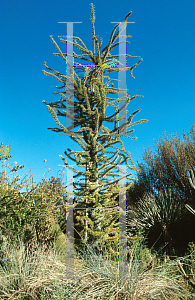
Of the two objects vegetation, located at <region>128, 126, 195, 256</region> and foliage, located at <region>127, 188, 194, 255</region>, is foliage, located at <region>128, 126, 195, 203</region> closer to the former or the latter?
vegetation, located at <region>128, 126, 195, 256</region>

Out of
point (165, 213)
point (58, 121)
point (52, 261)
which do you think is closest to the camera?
point (52, 261)

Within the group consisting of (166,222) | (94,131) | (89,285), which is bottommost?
(89,285)

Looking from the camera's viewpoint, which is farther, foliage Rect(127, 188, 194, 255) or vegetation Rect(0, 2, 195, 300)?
foliage Rect(127, 188, 194, 255)

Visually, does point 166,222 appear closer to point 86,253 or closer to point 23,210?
point 86,253

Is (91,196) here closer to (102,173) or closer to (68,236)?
(102,173)

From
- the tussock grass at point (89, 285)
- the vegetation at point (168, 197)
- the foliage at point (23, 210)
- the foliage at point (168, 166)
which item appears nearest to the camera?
the tussock grass at point (89, 285)

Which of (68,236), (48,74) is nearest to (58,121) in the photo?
(48,74)

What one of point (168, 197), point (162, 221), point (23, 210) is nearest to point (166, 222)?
point (162, 221)

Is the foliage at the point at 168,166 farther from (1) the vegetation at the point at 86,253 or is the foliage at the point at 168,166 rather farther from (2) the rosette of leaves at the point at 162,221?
(2) the rosette of leaves at the point at 162,221

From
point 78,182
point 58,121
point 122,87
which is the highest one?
point 122,87

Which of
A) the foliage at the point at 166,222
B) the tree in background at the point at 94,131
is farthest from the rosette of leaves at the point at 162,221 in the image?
the tree in background at the point at 94,131

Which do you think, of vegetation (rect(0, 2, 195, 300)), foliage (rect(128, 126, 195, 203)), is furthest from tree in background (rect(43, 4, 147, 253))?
foliage (rect(128, 126, 195, 203))

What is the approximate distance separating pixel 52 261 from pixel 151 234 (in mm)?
3944

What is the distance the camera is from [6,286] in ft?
10.2
